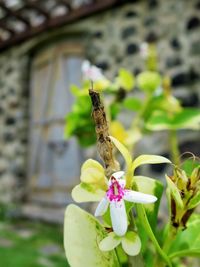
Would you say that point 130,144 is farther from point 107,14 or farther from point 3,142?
point 3,142

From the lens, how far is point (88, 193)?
36cm

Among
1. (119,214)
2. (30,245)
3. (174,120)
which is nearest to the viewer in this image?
(119,214)

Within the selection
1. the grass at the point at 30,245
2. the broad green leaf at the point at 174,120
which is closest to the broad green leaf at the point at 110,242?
the broad green leaf at the point at 174,120

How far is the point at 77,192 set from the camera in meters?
0.36

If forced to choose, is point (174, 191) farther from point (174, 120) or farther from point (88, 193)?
point (174, 120)

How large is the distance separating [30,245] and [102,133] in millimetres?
2876

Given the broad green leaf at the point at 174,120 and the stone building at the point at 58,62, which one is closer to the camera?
the broad green leaf at the point at 174,120

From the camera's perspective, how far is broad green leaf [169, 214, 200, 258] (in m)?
0.40

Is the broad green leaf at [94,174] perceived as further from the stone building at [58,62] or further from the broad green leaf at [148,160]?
the stone building at [58,62]

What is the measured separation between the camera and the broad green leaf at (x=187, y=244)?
0.40 m

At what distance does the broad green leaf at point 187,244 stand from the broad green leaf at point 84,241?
7 cm

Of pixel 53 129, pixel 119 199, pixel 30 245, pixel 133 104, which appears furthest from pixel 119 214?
pixel 53 129

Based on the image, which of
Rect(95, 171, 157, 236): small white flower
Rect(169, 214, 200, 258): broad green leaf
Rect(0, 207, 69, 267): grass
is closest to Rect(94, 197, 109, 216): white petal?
Rect(95, 171, 157, 236): small white flower

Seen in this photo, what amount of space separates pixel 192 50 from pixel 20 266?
1746 millimetres
